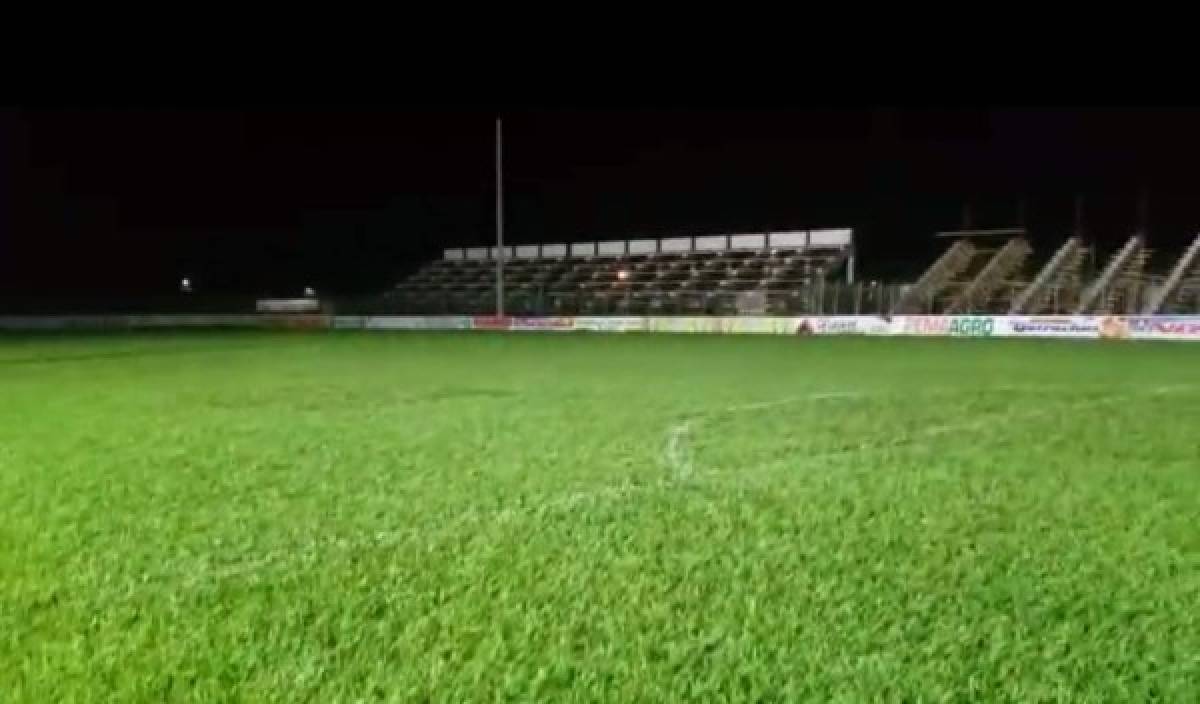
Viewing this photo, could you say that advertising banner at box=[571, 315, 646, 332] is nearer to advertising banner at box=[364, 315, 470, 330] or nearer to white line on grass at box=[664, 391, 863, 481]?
advertising banner at box=[364, 315, 470, 330]

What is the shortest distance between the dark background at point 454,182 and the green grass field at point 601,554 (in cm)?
4234

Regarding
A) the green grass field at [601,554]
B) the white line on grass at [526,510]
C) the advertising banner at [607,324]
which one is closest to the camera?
the green grass field at [601,554]

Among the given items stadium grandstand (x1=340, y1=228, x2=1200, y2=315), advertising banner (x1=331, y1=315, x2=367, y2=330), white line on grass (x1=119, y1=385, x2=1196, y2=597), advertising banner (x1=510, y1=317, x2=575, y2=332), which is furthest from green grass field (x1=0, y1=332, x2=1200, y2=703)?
advertising banner (x1=331, y1=315, x2=367, y2=330)

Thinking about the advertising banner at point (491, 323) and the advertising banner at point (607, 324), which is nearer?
the advertising banner at point (607, 324)

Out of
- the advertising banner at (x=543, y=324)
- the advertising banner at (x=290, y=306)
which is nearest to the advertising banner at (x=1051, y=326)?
the advertising banner at (x=543, y=324)

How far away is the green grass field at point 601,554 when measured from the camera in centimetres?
380

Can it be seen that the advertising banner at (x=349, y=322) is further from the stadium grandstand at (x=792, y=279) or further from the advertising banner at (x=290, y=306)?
the advertising banner at (x=290, y=306)

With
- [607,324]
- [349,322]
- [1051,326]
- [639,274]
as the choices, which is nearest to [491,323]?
[607,324]

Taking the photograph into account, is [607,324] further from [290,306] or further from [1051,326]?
[290,306]

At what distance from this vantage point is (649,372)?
19.6 m

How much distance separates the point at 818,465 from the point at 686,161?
56.7m

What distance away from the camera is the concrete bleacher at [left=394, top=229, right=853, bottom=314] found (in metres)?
47.3

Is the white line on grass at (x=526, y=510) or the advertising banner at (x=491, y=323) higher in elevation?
the advertising banner at (x=491, y=323)

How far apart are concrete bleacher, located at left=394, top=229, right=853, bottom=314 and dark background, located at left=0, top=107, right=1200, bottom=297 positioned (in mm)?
3231
